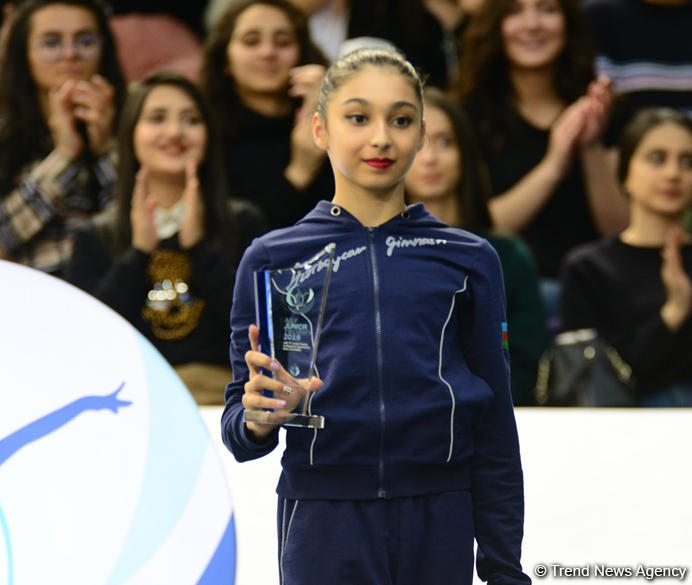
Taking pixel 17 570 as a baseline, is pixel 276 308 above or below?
above

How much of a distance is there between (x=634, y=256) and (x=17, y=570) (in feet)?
7.57

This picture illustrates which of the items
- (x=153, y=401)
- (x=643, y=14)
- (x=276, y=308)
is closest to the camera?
(x=276, y=308)

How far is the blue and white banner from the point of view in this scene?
1.64 metres

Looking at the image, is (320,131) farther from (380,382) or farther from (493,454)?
(493,454)

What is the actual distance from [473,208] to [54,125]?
1.42 meters

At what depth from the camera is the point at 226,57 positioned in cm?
391

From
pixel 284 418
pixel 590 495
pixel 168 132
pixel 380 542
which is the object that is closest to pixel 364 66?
pixel 284 418

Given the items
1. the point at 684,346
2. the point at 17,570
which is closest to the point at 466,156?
the point at 684,346

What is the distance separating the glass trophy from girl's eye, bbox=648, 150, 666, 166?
7.37ft

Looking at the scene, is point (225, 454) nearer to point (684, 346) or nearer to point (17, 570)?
point (17, 570)

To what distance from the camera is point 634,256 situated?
3480 millimetres

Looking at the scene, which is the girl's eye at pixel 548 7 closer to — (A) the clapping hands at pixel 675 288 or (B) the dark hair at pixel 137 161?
(A) the clapping hands at pixel 675 288

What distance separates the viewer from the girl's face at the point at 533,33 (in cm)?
386

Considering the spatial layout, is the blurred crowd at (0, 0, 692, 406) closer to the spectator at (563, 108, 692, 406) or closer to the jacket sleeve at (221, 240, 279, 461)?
the spectator at (563, 108, 692, 406)
